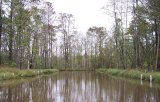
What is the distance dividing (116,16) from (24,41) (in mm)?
16620

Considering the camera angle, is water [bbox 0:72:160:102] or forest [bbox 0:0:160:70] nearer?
water [bbox 0:72:160:102]

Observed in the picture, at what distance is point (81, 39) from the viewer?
97.6m

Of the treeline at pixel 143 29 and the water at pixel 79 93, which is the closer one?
the water at pixel 79 93

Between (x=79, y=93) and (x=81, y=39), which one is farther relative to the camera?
(x=81, y=39)

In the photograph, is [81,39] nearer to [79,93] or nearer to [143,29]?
[143,29]

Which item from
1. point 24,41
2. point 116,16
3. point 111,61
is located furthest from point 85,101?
point 111,61

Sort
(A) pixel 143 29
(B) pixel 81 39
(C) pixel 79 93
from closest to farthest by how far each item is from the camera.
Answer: (C) pixel 79 93
(A) pixel 143 29
(B) pixel 81 39

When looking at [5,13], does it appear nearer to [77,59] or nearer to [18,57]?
[18,57]

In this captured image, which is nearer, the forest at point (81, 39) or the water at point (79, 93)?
the water at point (79, 93)

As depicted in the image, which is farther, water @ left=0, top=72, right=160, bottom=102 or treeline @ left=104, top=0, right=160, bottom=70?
treeline @ left=104, top=0, right=160, bottom=70

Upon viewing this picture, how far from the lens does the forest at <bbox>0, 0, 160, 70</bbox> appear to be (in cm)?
4011

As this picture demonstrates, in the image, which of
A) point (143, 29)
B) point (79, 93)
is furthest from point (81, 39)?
point (79, 93)

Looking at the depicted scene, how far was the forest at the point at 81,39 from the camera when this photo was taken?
40113mm

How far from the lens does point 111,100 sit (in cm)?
1275
